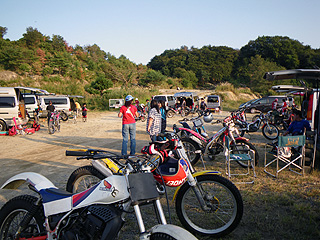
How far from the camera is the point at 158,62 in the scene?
7050 cm

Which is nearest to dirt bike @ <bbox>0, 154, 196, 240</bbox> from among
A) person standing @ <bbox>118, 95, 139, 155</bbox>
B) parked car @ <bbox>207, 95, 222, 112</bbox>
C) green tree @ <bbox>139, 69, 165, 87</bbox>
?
person standing @ <bbox>118, 95, 139, 155</bbox>

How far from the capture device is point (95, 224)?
1818mm

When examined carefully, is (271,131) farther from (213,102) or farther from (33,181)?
(213,102)

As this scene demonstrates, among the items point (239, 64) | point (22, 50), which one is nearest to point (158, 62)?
point (239, 64)

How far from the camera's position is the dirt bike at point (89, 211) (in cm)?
173

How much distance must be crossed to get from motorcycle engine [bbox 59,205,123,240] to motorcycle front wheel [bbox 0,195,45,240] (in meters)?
0.34

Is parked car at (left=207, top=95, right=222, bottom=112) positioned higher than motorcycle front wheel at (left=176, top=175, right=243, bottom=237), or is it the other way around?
parked car at (left=207, top=95, right=222, bottom=112)

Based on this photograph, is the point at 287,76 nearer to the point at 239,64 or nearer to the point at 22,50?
the point at 22,50

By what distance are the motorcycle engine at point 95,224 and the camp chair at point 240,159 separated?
3296mm

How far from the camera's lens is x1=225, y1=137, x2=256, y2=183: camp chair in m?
4.63

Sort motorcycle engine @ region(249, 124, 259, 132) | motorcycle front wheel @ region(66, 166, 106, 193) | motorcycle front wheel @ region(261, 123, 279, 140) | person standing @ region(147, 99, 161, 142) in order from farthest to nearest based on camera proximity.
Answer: motorcycle front wheel @ region(261, 123, 279, 140) < motorcycle engine @ region(249, 124, 259, 132) < person standing @ region(147, 99, 161, 142) < motorcycle front wheel @ region(66, 166, 106, 193)

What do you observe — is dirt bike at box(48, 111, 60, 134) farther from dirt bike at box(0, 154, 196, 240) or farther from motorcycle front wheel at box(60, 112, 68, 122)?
dirt bike at box(0, 154, 196, 240)

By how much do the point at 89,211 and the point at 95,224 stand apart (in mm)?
124

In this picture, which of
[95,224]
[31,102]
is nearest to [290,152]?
[95,224]
